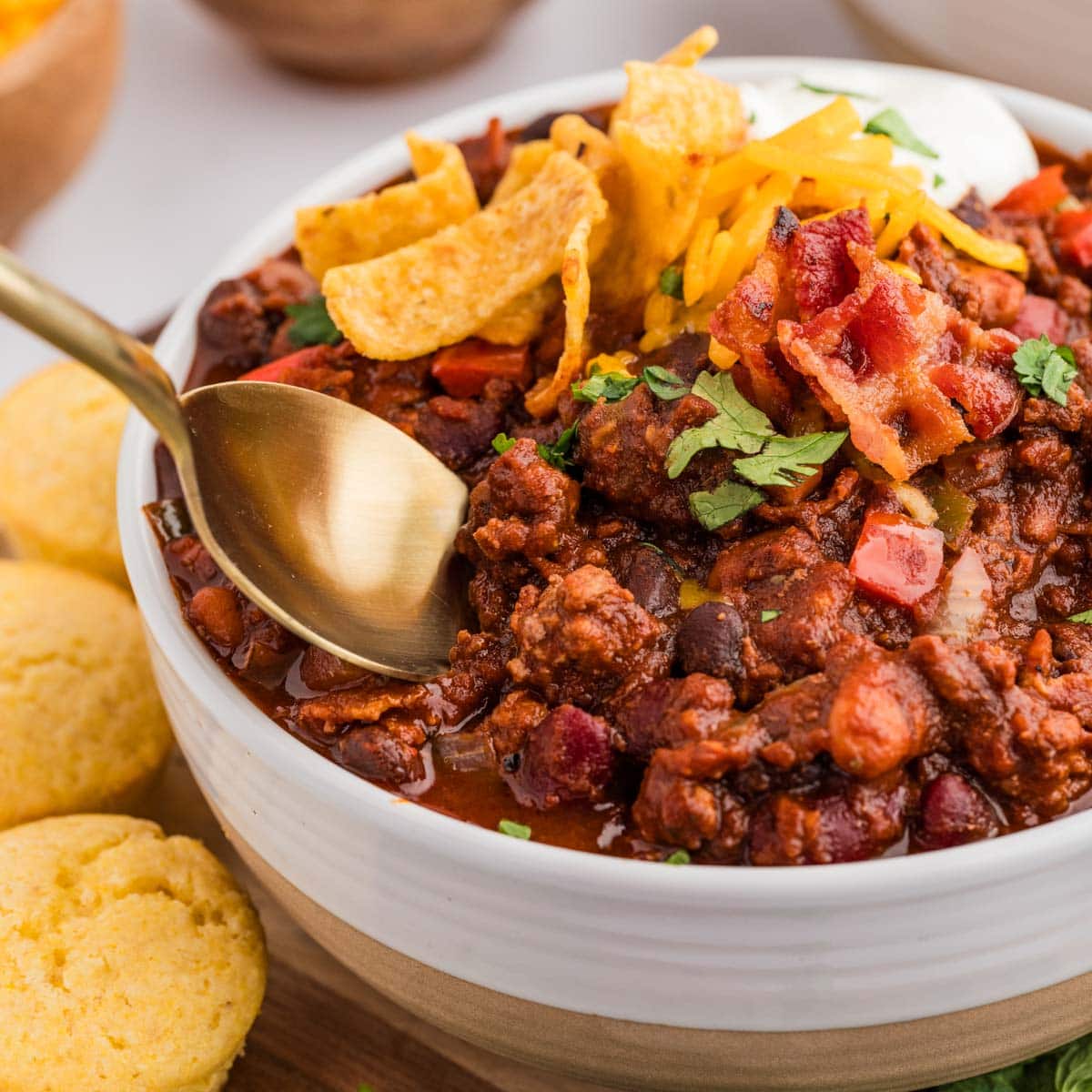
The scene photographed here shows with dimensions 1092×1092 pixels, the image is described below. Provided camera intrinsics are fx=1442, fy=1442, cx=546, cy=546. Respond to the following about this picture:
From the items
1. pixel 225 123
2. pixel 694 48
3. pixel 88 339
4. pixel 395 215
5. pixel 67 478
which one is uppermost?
pixel 694 48

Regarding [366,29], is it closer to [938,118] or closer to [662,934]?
[938,118]

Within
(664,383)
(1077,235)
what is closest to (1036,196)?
(1077,235)

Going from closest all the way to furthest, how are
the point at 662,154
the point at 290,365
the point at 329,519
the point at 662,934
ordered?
the point at 662,934
the point at 329,519
the point at 662,154
the point at 290,365

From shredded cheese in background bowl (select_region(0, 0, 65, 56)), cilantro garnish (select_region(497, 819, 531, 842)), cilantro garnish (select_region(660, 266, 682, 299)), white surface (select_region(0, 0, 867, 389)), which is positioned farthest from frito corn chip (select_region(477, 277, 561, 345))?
white surface (select_region(0, 0, 867, 389))

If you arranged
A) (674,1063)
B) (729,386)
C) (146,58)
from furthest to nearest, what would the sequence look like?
(146,58), (729,386), (674,1063)

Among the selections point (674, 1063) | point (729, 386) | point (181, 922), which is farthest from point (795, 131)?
point (181, 922)

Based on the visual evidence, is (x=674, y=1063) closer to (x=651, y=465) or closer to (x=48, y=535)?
(x=651, y=465)
